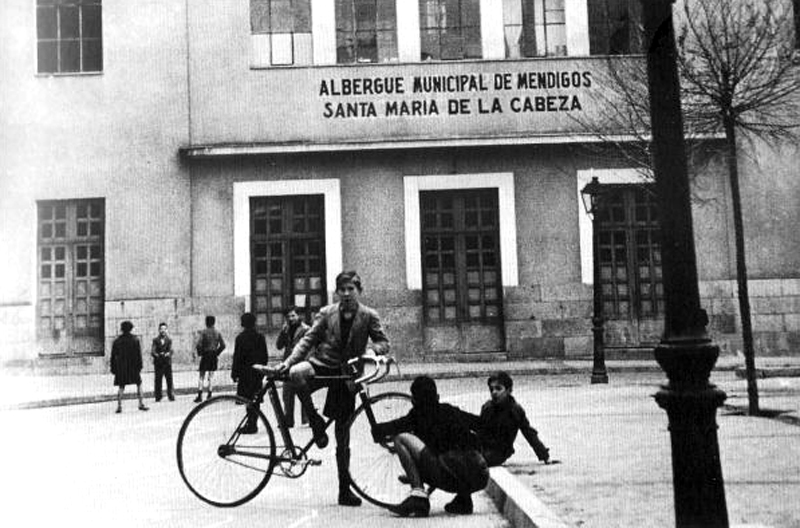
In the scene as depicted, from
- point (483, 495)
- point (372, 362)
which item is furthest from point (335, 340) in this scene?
point (483, 495)

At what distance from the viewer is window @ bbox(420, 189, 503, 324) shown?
2239 cm

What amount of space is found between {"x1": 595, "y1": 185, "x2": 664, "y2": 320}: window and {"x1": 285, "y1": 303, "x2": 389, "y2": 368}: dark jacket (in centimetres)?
1582

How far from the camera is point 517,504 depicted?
20.9ft

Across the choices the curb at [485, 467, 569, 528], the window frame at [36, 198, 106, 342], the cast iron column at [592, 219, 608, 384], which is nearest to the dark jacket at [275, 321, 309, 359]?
the curb at [485, 467, 569, 528]

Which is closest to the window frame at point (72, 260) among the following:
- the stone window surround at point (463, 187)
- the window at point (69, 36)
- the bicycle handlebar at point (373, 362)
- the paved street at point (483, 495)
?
the window at point (69, 36)

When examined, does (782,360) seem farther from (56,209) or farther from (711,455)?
(711,455)

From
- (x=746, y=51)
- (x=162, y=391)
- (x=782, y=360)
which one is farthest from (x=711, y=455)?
(x=782, y=360)

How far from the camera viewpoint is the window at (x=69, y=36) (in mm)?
22625

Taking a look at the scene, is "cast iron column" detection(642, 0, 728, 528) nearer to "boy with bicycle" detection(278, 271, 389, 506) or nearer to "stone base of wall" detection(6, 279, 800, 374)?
"boy with bicycle" detection(278, 271, 389, 506)

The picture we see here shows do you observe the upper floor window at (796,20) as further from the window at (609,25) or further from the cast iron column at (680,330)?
the cast iron column at (680,330)

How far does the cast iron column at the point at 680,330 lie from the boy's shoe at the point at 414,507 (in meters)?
2.69

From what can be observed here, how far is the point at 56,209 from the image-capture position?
22328 mm

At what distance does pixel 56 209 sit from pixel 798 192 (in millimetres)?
16998

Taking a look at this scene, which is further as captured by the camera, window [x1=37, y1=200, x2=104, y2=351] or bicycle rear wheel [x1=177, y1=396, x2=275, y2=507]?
window [x1=37, y1=200, x2=104, y2=351]
